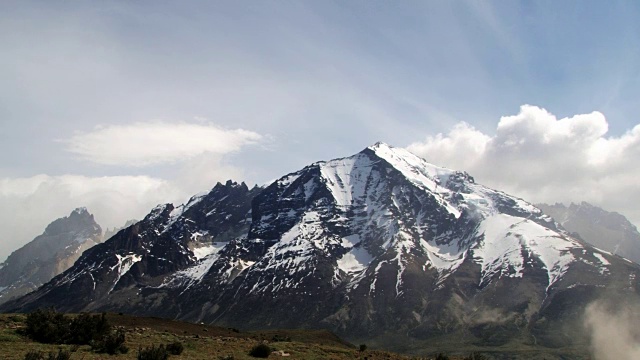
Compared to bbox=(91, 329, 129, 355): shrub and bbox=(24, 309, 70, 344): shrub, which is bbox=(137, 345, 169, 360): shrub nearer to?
bbox=(91, 329, 129, 355): shrub

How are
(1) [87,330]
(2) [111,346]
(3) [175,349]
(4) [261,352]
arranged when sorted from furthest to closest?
(4) [261,352]
(1) [87,330]
(3) [175,349]
(2) [111,346]

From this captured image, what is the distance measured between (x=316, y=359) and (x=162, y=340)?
559 inches

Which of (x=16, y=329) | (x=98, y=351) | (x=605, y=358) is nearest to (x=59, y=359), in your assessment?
(x=98, y=351)

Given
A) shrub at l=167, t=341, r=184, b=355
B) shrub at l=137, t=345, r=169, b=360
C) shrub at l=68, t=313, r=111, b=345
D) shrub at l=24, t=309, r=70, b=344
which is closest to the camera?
shrub at l=137, t=345, r=169, b=360

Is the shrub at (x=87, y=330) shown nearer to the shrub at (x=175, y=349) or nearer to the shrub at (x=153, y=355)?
the shrub at (x=175, y=349)

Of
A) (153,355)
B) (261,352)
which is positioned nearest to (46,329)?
(153,355)

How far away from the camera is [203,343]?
46562 mm

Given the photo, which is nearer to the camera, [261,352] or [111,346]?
[111,346]

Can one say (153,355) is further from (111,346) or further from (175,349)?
(175,349)

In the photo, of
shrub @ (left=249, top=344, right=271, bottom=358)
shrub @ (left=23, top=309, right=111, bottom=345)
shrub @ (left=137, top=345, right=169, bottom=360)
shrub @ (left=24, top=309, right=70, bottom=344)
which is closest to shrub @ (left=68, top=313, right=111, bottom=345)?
shrub @ (left=23, top=309, right=111, bottom=345)

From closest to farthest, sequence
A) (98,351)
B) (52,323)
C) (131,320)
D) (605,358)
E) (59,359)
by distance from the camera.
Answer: (59,359), (98,351), (52,323), (131,320), (605,358)

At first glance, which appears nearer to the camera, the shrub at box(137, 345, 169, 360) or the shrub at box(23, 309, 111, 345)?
the shrub at box(137, 345, 169, 360)

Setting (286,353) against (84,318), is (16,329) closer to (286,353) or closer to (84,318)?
(84,318)

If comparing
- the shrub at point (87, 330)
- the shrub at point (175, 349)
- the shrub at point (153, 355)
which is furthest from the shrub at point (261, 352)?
the shrub at point (87, 330)
